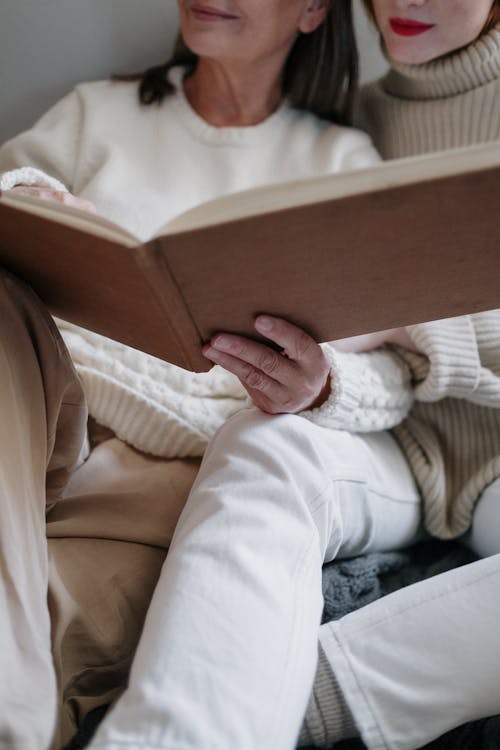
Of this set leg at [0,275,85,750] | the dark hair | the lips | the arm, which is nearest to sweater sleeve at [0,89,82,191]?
the arm

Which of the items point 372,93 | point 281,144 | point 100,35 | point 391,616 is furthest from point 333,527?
point 100,35

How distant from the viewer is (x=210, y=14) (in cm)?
99

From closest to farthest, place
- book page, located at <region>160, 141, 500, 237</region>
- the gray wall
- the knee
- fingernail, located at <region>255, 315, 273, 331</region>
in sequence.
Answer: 1. book page, located at <region>160, 141, 500, 237</region>
2. fingernail, located at <region>255, 315, 273, 331</region>
3. the knee
4. the gray wall

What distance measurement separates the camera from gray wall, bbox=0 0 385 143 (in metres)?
1.17

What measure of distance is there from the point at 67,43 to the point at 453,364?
79cm

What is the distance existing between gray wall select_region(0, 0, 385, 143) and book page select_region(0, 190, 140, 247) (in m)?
0.71

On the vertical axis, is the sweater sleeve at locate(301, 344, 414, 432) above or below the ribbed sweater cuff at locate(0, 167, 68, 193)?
below

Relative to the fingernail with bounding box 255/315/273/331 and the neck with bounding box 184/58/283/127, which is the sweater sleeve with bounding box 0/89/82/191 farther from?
the fingernail with bounding box 255/315/273/331

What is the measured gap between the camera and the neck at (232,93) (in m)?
1.09

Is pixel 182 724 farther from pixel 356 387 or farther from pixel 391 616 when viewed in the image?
pixel 356 387

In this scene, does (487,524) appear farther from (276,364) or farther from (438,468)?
(276,364)

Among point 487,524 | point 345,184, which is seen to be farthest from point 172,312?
point 487,524

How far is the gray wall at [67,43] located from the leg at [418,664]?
936mm

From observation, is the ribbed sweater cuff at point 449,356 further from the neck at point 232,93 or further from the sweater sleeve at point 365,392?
the neck at point 232,93
